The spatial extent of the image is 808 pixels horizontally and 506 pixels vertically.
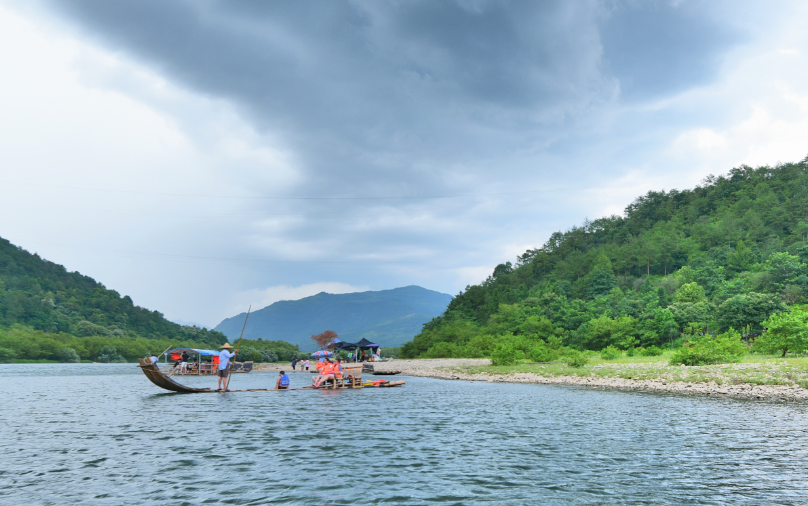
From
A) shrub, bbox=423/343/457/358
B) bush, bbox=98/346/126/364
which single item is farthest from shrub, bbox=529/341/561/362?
bush, bbox=98/346/126/364

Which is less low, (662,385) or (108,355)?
(108,355)

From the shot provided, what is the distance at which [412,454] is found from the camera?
42.4ft

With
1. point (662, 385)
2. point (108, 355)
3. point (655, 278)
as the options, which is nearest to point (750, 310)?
point (662, 385)

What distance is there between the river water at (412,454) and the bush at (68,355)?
8481 centimetres

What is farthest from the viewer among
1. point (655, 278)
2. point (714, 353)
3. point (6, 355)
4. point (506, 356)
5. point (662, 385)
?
point (655, 278)

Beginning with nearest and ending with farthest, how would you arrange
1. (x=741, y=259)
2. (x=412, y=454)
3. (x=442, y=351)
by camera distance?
(x=412, y=454)
(x=741, y=259)
(x=442, y=351)

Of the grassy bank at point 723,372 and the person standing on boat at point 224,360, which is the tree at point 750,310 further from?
the person standing on boat at point 224,360

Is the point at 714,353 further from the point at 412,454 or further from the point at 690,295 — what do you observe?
the point at 690,295

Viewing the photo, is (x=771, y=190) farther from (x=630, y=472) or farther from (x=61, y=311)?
(x=61, y=311)

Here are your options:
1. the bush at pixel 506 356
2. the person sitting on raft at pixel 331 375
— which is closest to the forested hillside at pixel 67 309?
the person sitting on raft at pixel 331 375

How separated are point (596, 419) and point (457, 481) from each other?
34.9ft

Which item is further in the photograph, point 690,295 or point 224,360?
point 690,295

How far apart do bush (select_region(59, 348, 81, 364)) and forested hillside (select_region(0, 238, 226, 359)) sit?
5.52 ft

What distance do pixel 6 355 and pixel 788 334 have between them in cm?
11801
